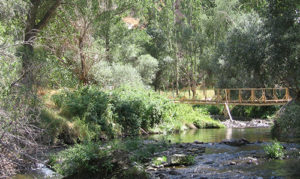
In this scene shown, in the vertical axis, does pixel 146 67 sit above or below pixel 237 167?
above

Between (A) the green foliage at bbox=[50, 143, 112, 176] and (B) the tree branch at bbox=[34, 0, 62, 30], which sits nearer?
(A) the green foliage at bbox=[50, 143, 112, 176]

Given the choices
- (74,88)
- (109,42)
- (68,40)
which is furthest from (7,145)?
(109,42)

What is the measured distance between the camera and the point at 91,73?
19.5 metres

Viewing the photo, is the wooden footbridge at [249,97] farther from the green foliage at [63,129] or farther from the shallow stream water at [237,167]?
the shallow stream water at [237,167]

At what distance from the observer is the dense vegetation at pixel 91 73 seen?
292 inches

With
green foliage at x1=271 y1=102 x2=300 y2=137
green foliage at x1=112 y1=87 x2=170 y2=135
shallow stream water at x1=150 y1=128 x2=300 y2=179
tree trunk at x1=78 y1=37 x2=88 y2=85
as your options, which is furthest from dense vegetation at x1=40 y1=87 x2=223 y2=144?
green foliage at x1=271 y1=102 x2=300 y2=137

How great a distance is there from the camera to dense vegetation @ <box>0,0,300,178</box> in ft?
24.4

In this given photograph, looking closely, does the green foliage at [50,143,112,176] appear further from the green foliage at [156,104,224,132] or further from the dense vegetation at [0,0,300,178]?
the green foliage at [156,104,224,132]

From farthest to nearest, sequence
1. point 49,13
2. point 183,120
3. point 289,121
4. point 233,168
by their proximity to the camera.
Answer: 1. point 183,120
2. point 49,13
3. point 289,121
4. point 233,168

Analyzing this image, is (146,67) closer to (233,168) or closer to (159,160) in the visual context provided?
(159,160)

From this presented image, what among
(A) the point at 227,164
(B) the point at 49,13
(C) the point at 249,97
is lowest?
(A) the point at 227,164

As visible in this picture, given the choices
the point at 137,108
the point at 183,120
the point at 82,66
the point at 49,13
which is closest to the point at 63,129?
the point at 137,108

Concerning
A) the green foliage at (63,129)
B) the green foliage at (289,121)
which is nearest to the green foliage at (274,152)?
the green foliage at (289,121)

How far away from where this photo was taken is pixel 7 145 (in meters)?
5.71
